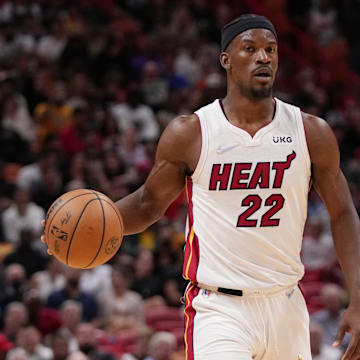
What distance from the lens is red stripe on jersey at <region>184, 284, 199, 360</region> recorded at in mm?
4809

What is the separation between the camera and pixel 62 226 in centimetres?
498

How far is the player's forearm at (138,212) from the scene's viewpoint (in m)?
5.42

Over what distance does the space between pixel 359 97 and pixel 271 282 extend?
12.3 meters

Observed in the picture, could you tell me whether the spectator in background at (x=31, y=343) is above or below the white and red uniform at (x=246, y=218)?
below

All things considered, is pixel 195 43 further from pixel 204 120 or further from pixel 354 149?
pixel 204 120

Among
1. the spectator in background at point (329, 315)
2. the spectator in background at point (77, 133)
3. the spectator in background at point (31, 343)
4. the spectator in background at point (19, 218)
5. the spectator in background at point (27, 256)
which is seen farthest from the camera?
the spectator in background at point (77, 133)

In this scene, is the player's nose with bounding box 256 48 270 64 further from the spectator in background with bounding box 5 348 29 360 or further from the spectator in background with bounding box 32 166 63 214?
the spectator in background with bounding box 32 166 63 214

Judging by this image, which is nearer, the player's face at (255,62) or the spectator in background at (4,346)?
the player's face at (255,62)

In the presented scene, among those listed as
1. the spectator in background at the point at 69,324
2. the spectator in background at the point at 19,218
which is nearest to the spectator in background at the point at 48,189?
the spectator in background at the point at 19,218

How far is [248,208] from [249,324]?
2.14 feet

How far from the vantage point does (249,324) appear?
15.7 feet

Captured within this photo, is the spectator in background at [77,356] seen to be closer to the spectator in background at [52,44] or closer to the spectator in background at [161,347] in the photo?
the spectator in background at [161,347]

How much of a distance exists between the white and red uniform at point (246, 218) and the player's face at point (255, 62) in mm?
239

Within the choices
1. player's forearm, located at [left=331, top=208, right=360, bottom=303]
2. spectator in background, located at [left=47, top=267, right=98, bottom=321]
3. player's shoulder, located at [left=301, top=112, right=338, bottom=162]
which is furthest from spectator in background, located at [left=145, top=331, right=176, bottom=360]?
player's shoulder, located at [left=301, top=112, right=338, bottom=162]
